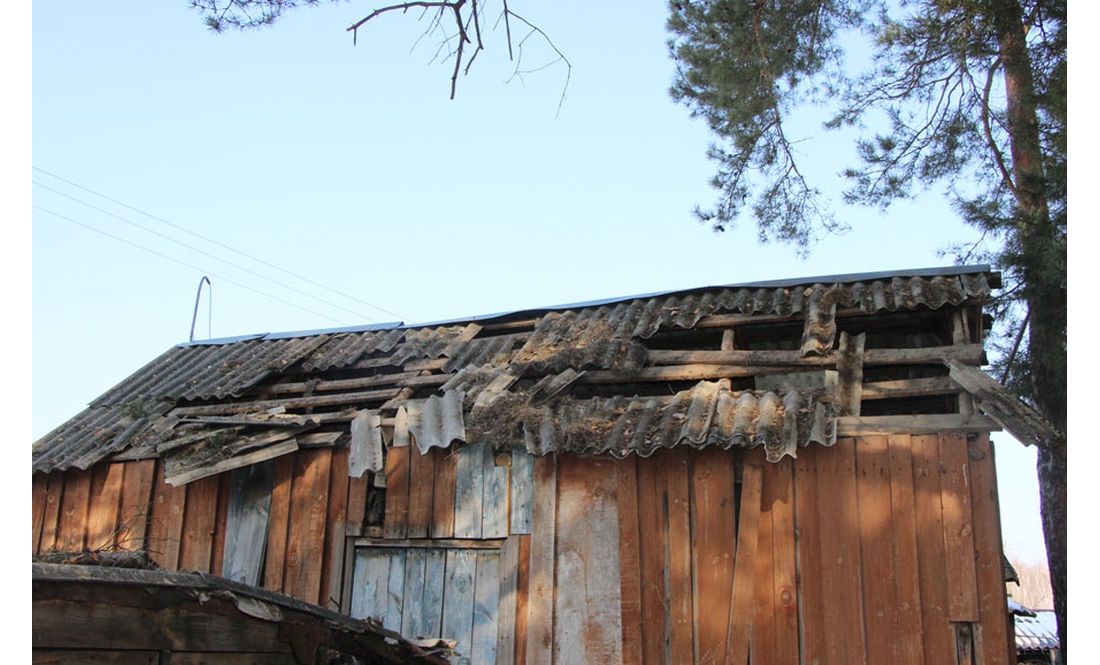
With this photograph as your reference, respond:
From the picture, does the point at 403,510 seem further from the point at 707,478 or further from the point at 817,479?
the point at 817,479

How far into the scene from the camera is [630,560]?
792 cm

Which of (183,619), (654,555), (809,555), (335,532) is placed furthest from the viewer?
(335,532)

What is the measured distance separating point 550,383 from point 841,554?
10.2 feet

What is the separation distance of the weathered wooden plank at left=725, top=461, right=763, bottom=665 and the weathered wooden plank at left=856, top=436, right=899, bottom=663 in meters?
0.83

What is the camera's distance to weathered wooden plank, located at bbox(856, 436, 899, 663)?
7.07 metres

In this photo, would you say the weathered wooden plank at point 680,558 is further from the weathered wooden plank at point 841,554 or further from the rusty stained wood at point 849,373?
the rusty stained wood at point 849,373

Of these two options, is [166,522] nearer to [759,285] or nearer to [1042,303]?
[759,285]

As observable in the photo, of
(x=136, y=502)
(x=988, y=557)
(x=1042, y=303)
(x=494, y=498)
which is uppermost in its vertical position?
(x=1042, y=303)

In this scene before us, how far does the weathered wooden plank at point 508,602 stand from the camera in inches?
321

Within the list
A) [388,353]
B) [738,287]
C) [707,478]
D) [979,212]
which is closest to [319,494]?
[388,353]

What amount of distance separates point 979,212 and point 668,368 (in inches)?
213

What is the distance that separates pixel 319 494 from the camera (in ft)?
30.8

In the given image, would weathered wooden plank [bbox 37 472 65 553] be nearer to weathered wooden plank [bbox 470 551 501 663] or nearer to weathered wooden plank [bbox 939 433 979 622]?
weathered wooden plank [bbox 470 551 501 663]

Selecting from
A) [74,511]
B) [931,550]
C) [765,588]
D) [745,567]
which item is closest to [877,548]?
[931,550]
